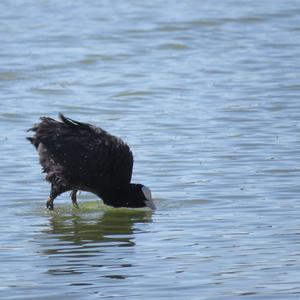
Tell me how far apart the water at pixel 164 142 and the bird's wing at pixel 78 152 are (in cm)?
39

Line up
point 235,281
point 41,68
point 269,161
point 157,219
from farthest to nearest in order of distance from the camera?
point 41,68 → point 269,161 → point 157,219 → point 235,281

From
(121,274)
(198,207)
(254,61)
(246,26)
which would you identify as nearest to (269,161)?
(198,207)

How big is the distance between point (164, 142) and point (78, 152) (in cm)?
281

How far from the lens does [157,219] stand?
10953 mm

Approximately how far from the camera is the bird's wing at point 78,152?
38.0 feet

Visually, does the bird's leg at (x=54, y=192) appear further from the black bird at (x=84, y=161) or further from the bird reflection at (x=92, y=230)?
the bird reflection at (x=92, y=230)

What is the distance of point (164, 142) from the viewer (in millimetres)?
14234

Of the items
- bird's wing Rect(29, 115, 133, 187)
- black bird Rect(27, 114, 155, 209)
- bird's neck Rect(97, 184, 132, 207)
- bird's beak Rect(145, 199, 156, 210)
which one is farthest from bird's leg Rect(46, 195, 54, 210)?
bird's beak Rect(145, 199, 156, 210)

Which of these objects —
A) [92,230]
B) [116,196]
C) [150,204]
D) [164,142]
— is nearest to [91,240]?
[92,230]

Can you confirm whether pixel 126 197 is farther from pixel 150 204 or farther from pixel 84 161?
pixel 84 161

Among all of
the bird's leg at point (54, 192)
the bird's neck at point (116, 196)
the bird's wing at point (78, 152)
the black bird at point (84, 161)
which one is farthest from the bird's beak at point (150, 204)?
the bird's leg at point (54, 192)

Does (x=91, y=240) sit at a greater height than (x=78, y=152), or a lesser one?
lesser

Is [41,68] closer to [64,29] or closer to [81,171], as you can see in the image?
[64,29]

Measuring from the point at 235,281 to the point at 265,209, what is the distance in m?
2.62
